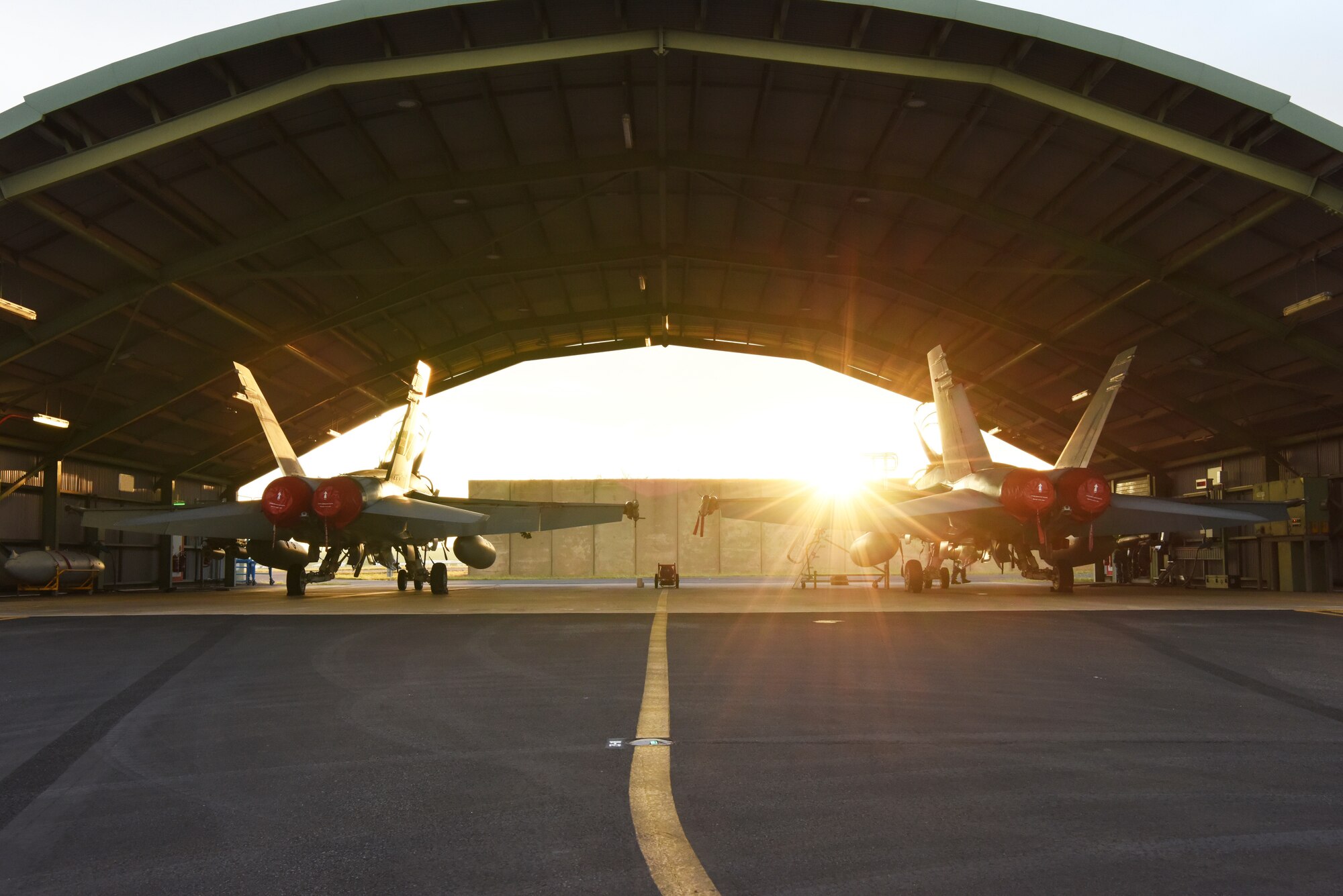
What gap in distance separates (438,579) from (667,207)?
11355 millimetres

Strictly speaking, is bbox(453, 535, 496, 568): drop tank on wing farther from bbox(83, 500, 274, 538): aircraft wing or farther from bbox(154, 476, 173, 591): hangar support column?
bbox(154, 476, 173, 591): hangar support column

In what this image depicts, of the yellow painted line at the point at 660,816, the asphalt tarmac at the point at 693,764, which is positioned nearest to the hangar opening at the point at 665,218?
the asphalt tarmac at the point at 693,764

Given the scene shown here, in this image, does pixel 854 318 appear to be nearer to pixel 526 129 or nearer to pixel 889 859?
pixel 526 129

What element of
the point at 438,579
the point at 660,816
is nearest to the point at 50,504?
the point at 438,579

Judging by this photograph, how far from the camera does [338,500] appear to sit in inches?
644

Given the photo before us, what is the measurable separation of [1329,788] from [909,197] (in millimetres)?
18462

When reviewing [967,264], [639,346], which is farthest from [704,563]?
[967,264]

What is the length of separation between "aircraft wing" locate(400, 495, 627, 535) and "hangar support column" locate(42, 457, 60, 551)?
1262 centimetres

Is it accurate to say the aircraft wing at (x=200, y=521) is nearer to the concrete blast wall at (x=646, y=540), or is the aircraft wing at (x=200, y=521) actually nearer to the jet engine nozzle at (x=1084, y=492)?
the jet engine nozzle at (x=1084, y=492)

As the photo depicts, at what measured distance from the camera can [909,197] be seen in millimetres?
20984

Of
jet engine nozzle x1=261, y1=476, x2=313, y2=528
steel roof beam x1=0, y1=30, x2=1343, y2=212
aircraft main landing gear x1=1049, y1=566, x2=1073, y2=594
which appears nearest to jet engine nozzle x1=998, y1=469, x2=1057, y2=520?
steel roof beam x1=0, y1=30, x2=1343, y2=212

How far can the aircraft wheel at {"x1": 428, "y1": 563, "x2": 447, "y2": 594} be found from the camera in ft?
73.4

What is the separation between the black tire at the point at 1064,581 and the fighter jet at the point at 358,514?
443 inches

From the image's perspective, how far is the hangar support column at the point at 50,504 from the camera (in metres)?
26.4
